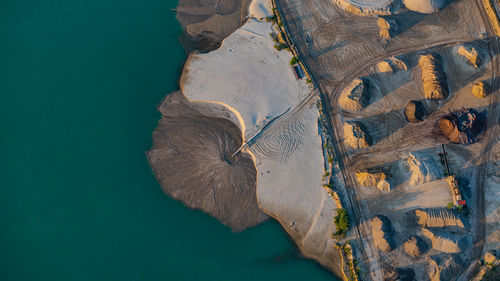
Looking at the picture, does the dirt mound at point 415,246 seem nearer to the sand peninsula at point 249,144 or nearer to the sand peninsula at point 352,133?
the sand peninsula at point 352,133

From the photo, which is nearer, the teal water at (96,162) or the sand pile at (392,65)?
the teal water at (96,162)

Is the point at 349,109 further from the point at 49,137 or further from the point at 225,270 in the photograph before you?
the point at 49,137

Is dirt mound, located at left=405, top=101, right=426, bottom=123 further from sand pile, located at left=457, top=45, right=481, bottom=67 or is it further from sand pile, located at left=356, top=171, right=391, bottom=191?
sand pile, located at left=457, top=45, right=481, bottom=67

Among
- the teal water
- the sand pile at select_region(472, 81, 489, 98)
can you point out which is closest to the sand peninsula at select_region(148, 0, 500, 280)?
the sand pile at select_region(472, 81, 489, 98)

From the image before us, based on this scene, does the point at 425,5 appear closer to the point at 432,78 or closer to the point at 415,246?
the point at 432,78

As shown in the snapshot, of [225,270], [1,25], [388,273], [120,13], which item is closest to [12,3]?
[1,25]

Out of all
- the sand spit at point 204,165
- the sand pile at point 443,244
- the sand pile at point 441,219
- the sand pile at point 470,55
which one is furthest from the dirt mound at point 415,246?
the sand pile at point 470,55
